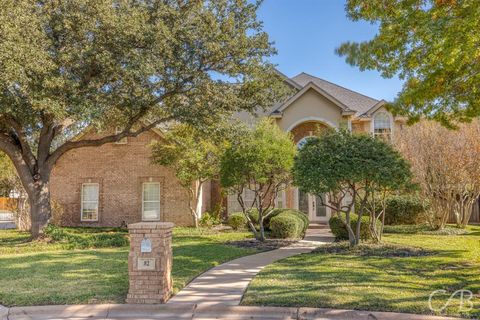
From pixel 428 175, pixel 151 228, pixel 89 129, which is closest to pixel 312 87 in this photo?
pixel 428 175

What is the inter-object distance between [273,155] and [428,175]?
8253mm

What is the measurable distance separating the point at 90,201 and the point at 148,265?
1669cm

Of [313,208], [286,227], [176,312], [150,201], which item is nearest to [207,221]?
[150,201]

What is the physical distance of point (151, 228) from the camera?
20.0 ft

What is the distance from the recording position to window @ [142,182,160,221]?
67.9ft

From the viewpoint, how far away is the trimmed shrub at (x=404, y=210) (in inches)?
730

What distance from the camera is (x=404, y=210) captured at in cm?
1859

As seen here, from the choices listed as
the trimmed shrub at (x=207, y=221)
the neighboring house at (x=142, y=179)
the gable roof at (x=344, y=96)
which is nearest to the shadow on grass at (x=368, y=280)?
the trimmed shrub at (x=207, y=221)

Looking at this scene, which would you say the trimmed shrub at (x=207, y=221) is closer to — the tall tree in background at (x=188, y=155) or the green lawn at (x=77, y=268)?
the tall tree in background at (x=188, y=155)

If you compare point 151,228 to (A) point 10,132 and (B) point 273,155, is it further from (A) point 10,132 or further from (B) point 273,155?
(A) point 10,132

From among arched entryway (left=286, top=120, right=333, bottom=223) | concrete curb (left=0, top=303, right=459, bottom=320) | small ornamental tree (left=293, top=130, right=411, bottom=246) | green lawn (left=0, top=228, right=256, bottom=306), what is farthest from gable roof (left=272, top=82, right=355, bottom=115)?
concrete curb (left=0, top=303, right=459, bottom=320)

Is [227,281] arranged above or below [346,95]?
below

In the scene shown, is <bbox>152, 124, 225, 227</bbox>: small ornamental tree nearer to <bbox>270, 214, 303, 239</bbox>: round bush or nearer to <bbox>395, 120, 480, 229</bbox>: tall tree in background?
<bbox>270, 214, 303, 239</bbox>: round bush

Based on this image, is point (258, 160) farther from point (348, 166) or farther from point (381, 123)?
point (381, 123)
